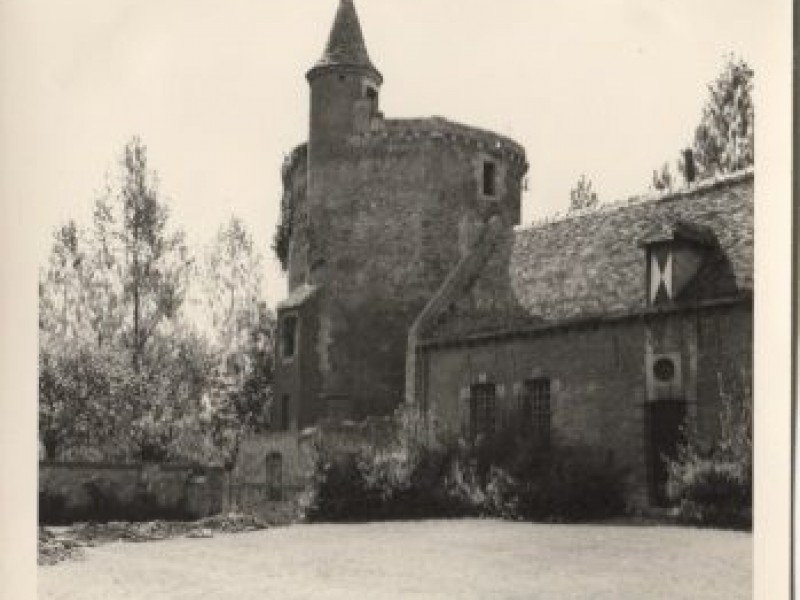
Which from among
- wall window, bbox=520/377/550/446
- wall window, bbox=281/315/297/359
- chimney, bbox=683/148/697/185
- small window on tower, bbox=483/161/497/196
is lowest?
wall window, bbox=520/377/550/446

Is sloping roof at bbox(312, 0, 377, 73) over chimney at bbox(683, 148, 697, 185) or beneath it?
over

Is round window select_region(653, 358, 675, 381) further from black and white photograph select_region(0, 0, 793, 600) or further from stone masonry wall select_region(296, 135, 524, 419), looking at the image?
stone masonry wall select_region(296, 135, 524, 419)

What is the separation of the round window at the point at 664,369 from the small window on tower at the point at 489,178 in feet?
7.31

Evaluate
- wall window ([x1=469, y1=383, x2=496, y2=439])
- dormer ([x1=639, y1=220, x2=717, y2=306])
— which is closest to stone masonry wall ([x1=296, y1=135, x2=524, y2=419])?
wall window ([x1=469, y1=383, x2=496, y2=439])

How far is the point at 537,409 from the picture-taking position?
10688mm

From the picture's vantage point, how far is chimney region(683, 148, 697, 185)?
24.3ft

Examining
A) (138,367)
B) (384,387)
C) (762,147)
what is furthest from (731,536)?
(384,387)

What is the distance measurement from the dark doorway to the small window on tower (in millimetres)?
2598

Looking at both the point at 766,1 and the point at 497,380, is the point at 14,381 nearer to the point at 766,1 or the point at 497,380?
the point at 766,1

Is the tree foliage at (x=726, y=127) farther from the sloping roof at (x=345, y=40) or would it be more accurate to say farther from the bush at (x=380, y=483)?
the bush at (x=380, y=483)

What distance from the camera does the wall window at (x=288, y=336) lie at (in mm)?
9141

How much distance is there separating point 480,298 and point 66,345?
18.9ft

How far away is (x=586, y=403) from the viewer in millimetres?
9836

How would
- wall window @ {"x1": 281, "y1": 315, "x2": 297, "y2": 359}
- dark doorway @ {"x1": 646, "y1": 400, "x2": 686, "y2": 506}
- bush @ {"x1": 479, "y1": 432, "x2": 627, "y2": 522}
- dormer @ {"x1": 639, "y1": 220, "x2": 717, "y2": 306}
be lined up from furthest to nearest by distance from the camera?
dormer @ {"x1": 639, "y1": 220, "x2": 717, "y2": 306}, wall window @ {"x1": 281, "y1": 315, "x2": 297, "y2": 359}, bush @ {"x1": 479, "y1": 432, "x2": 627, "y2": 522}, dark doorway @ {"x1": 646, "y1": 400, "x2": 686, "y2": 506}
